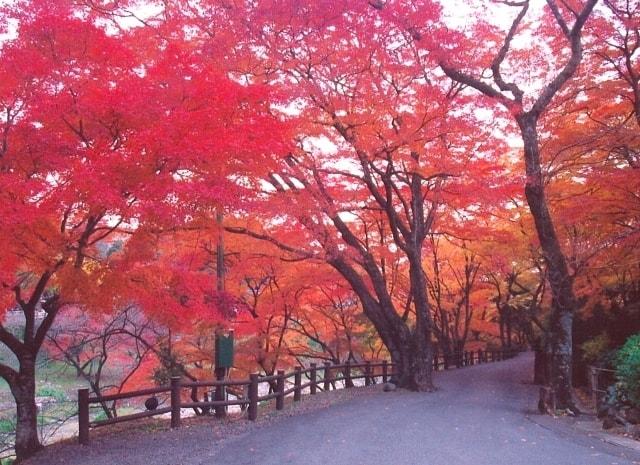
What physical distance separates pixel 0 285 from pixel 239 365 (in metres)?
11.1

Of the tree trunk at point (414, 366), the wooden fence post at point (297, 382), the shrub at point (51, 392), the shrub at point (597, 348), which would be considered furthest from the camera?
the shrub at point (51, 392)

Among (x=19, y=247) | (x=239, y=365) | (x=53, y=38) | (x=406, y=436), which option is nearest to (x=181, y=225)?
(x=19, y=247)

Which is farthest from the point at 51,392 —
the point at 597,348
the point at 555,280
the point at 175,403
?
the point at 555,280

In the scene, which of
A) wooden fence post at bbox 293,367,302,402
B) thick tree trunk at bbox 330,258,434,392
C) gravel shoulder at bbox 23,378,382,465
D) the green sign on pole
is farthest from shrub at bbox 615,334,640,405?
the green sign on pole

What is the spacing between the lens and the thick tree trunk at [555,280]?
12180mm

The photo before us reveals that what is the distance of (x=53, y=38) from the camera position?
913 centimetres

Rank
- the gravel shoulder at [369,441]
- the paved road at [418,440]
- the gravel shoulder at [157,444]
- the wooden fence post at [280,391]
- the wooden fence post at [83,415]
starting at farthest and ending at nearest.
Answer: the wooden fence post at [280,391] → the wooden fence post at [83,415] → the gravel shoulder at [157,444] → the gravel shoulder at [369,441] → the paved road at [418,440]

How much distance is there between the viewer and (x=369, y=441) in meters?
8.38

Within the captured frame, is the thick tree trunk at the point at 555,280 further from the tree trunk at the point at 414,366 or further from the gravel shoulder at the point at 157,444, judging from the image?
the gravel shoulder at the point at 157,444

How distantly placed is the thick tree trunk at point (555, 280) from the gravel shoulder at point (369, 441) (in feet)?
3.02

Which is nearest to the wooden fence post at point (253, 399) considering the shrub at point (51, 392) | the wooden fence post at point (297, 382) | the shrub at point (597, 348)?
the wooden fence post at point (297, 382)

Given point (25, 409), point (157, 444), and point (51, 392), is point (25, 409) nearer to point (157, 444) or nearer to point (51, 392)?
point (157, 444)

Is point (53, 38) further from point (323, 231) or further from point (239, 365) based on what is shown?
point (239, 365)

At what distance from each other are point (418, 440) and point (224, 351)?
5.56 metres
